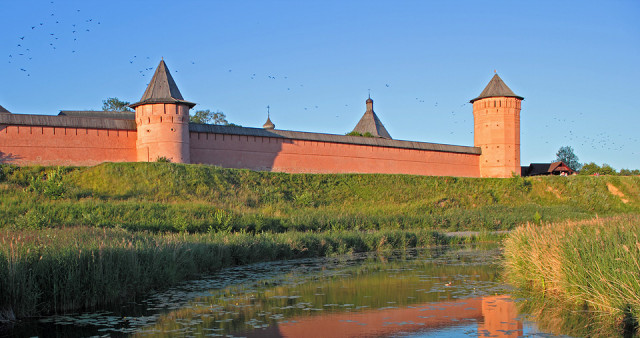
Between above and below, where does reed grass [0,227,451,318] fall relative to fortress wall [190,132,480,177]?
below

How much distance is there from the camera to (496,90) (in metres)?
32.7

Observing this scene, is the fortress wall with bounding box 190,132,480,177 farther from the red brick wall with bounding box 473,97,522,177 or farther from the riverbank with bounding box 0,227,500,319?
the riverbank with bounding box 0,227,500,319

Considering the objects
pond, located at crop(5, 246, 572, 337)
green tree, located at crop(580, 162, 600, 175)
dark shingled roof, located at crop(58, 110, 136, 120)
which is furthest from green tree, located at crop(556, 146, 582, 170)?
pond, located at crop(5, 246, 572, 337)

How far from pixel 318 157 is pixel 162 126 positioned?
24.7ft

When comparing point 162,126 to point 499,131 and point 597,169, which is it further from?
point 597,169

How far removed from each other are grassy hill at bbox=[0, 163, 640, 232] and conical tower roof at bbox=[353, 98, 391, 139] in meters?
11.9

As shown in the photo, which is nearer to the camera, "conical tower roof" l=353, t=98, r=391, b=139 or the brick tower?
the brick tower

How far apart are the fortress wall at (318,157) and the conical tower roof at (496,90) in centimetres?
340

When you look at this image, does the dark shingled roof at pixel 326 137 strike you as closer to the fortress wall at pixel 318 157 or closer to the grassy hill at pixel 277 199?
the fortress wall at pixel 318 157

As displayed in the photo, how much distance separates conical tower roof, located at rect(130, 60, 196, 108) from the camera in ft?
75.0

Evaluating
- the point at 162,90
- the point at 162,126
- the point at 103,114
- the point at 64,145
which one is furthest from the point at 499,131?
the point at 64,145

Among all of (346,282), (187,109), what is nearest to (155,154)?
(187,109)

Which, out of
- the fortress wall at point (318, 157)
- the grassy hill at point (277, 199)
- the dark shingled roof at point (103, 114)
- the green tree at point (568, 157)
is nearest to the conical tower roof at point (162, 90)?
the fortress wall at point (318, 157)

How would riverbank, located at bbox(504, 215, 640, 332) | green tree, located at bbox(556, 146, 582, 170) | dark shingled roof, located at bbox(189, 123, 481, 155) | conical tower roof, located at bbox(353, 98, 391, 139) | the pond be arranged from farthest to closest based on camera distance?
green tree, located at bbox(556, 146, 582, 170)
conical tower roof, located at bbox(353, 98, 391, 139)
dark shingled roof, located at bbox(189, 123, 481, 155)
the pond
riverbank, located at bbox(504, 215, 640, 332)
